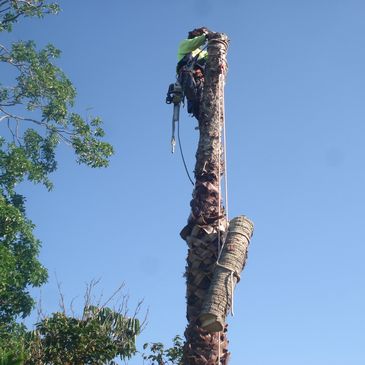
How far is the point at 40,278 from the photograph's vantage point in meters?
17.0

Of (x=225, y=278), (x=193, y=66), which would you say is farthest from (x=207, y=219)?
(x=193, y=66)

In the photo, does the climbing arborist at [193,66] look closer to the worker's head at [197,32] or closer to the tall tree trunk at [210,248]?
the worker's head at [197,32]

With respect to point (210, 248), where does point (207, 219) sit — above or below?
above

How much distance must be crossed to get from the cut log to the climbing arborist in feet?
6.37

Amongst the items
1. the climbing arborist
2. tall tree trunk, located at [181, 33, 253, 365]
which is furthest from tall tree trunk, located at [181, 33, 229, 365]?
the climbing arborist

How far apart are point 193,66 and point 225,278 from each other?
302 centimetres

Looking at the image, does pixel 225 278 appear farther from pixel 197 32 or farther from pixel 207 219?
pixel 197 32

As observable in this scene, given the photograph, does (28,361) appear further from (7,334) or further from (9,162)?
(9,162)

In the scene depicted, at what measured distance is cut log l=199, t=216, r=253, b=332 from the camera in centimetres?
497

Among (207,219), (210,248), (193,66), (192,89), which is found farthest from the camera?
(193,66)

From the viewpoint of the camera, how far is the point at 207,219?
5707 mm

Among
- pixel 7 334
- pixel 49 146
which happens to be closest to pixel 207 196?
pixel 7 334

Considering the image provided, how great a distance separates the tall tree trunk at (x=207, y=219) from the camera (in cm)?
518

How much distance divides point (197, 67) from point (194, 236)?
8.14 ft
